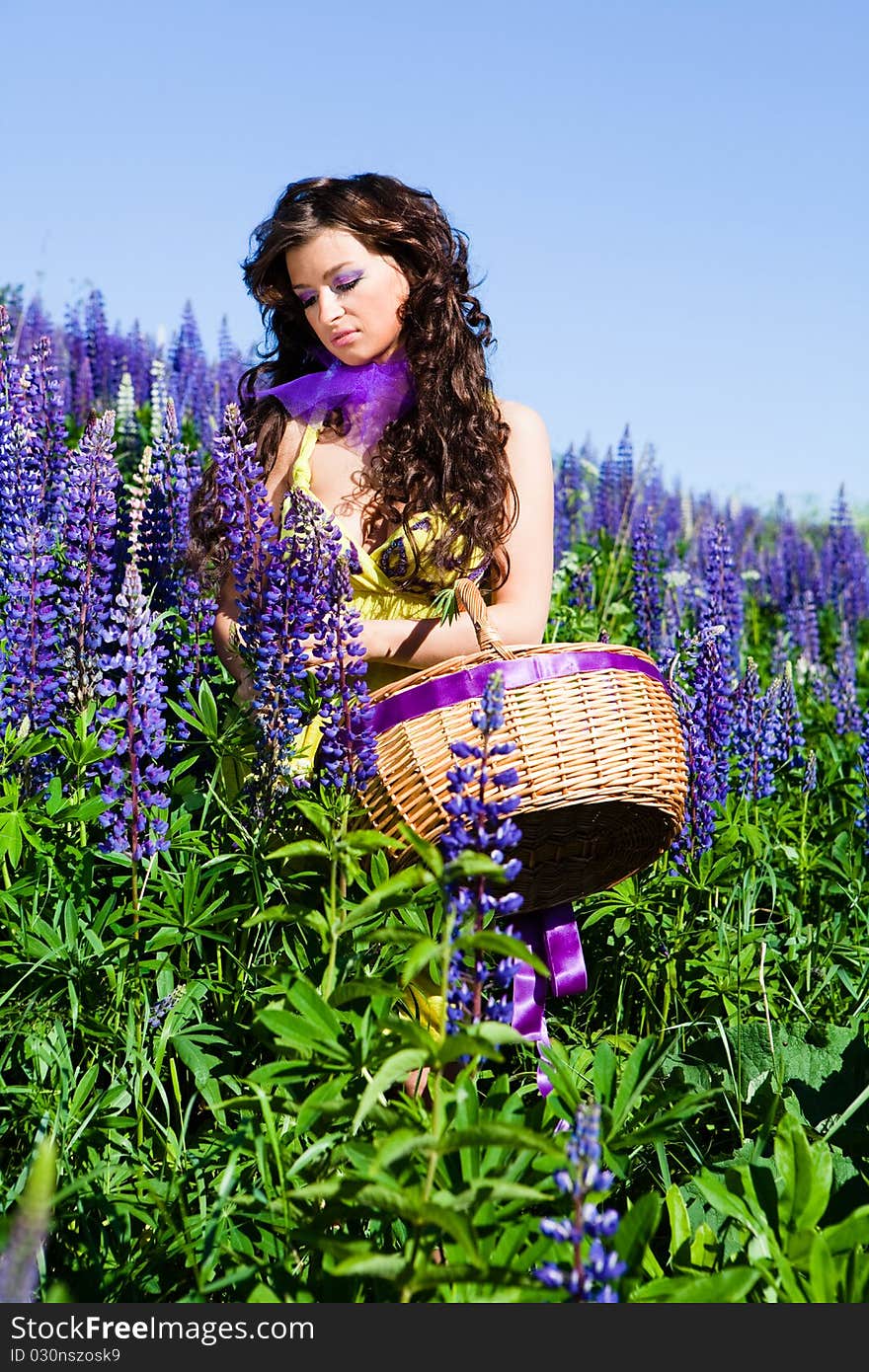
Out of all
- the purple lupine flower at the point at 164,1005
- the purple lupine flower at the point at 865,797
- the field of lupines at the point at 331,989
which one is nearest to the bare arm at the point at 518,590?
the field of lupines at the point at 331,989

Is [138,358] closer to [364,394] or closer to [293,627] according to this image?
[364,394]

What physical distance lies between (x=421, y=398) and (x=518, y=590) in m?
0.55

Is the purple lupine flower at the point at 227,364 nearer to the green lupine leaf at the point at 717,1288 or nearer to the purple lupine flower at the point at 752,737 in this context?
the purple lupine flower at the point at 752,737

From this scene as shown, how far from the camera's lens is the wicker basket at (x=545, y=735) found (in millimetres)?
2314

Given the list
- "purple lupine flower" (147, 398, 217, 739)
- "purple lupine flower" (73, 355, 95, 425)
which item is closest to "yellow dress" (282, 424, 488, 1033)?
"purple lupine flower" (147, 398, 217, 739)

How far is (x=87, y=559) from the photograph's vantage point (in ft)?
9.81

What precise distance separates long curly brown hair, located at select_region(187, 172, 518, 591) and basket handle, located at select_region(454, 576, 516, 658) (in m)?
0.50

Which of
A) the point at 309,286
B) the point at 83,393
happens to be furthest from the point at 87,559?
the point at 83,393

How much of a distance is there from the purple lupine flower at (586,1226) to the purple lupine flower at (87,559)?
74.7 inches

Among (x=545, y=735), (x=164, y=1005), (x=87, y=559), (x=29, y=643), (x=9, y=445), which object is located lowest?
(x=164, y=1005)

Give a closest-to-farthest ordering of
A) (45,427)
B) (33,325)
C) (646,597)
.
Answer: (45,427)
(646,597)
(33,325)

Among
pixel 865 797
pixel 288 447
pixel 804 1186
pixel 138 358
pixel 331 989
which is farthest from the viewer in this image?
pixel 138 358

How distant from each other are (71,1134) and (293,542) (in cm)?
115

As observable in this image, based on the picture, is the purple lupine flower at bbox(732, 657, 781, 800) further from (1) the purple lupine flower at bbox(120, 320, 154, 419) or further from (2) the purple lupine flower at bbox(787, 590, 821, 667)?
(1) the purple lupine flower at bbox(120, 320, 154, 419)
